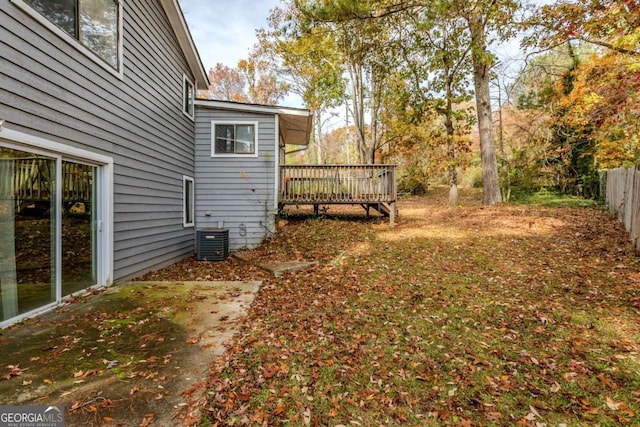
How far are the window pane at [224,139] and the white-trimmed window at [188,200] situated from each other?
1.31 m

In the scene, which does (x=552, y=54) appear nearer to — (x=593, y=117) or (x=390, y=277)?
(x=593, y=117)

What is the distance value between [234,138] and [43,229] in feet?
20.0

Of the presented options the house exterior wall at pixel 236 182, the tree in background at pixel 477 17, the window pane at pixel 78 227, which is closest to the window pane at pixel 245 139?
the house exterior wall at pixel 236 182

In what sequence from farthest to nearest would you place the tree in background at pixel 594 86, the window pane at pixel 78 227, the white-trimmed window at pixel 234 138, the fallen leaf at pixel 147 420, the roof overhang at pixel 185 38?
the white-trimmed window at pixel 234 138 → the roof overhang at pixel 185 38 → the tree in background at pixel 594 86 → the window pane at pixel 78 227 → the fallen leaf at pixel 147 420

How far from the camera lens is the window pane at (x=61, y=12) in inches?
153

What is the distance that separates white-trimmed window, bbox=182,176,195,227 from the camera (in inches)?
337

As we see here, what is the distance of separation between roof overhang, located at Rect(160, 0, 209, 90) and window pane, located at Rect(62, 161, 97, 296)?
4980 millimetres

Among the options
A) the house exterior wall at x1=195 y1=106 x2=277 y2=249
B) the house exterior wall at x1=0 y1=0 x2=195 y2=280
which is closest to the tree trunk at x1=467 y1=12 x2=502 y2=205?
the house exterior wall at x1=195 y1=106 x2=277 y2=249

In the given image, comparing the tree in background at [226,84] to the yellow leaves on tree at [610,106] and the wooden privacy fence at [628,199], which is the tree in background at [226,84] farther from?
the wooden privacy fence at [628,199]

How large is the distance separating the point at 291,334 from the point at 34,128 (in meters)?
3.96

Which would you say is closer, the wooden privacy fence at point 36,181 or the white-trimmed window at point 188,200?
the wooden privacy fence at point 36,181

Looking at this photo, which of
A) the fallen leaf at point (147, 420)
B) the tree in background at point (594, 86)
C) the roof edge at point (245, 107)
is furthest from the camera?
the roof edge at point (245, 107)

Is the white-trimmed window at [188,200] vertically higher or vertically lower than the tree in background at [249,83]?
lower

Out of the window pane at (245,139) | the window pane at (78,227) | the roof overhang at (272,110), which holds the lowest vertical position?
the window pane at (78,227)
